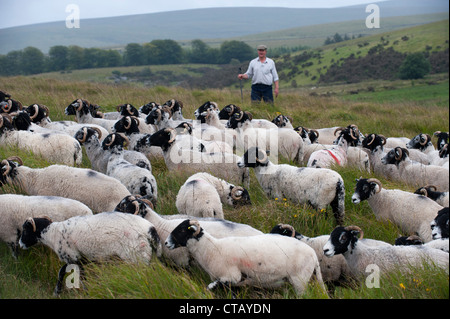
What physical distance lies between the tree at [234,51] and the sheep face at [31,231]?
7094 cm

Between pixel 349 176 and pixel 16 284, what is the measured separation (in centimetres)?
618

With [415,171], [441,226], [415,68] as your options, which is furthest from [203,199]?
[415,68]

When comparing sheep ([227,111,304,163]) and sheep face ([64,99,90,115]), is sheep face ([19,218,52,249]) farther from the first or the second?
sheep face ([64,99,90,115])

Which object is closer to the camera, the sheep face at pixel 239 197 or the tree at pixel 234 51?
the sheep face at pixel 239 197

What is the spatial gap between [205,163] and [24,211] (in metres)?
3.63

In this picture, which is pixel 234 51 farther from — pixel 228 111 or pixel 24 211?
pixel 24 211

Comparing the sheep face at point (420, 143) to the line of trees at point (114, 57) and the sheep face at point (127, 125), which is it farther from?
the line of trees at point (114, 57)

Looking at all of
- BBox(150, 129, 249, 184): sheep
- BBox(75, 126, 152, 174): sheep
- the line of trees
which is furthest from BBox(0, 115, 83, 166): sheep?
the line of trees

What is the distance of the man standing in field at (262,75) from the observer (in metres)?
15.8

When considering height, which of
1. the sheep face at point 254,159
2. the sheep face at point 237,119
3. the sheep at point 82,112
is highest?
the sheep at point 82,112

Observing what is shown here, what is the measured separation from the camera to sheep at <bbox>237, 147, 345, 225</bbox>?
7.40 meters

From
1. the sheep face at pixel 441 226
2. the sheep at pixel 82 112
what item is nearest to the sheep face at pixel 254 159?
the sheep face at pixel 441 226

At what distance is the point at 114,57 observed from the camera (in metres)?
78.2
